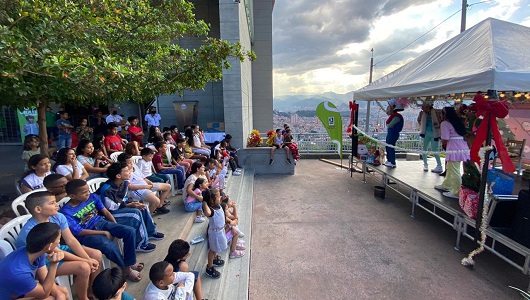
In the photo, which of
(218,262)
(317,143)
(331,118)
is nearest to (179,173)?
(218,262)

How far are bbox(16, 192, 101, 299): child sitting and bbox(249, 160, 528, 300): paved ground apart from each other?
1.83 m

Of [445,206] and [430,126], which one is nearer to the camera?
[445,206]

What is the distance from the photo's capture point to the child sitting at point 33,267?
165 centimetres

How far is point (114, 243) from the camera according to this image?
8.59 feet

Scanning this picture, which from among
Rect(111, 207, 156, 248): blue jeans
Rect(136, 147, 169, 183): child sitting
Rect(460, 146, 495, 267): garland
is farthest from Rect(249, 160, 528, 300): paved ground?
Rect(136, 147, 169, 183): child sitting

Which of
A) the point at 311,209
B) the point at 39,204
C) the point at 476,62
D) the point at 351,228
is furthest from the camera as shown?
the point at 311,209

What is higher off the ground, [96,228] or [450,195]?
[96,228]

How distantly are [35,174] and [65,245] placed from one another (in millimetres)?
1276

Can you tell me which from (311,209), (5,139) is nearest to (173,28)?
(311,209)

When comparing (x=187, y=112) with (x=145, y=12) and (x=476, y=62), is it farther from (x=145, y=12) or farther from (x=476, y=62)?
(x=476, y=62)

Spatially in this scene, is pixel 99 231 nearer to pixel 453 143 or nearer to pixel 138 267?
pixel 138 267

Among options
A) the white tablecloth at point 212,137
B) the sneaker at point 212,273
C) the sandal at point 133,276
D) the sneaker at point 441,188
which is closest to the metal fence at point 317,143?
the white tablecloth at point 212,137

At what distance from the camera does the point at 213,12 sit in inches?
422

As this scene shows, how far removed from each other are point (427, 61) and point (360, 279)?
15.0 feet
